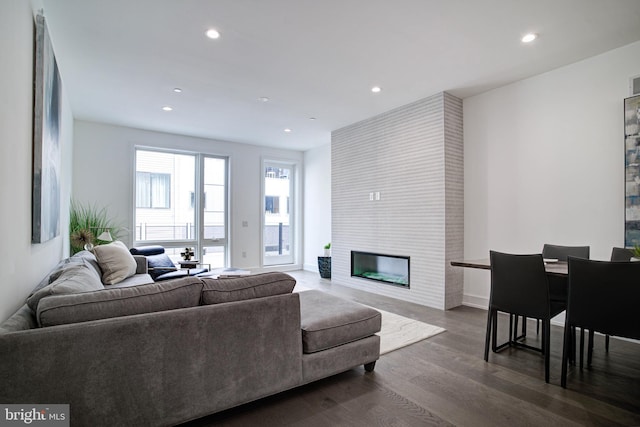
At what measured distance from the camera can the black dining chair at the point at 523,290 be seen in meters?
2.28

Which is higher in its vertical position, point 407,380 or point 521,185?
point 521,185

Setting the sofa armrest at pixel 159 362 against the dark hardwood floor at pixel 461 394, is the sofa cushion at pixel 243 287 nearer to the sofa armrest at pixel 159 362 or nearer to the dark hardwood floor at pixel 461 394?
the sofa armrest at pixel 159 362

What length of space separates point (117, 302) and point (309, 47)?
2.62m

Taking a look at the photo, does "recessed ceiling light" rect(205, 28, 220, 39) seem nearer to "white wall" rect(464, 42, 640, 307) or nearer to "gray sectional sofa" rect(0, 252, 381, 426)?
"gray sectional sofa" rect(0, 252, 381, 426)

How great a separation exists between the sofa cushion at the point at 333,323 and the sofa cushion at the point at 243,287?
31cm

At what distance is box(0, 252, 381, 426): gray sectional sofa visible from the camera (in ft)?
4.33

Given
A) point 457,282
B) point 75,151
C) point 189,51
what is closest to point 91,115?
point 75,151

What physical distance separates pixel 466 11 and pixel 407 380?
9.34ft

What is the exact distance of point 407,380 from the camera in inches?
89.5

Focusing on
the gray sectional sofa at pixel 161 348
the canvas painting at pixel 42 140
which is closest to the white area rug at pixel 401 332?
the gray sectional sofa at pixel 161 348

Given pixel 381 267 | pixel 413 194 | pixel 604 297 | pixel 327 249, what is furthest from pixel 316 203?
pixel 604 297

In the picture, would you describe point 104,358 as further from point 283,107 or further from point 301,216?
point 301,216

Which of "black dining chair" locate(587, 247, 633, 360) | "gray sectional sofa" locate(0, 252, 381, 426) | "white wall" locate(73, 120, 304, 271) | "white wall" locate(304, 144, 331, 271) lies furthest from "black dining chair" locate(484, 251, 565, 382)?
"white wall" locate(73, 120, 304, 271)

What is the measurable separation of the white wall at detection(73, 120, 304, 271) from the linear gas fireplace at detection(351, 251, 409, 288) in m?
2.43
